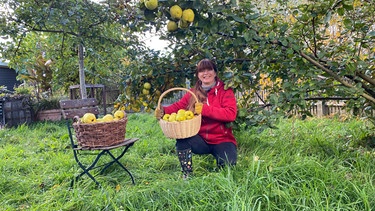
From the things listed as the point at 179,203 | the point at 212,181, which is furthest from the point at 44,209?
the point at 212,181

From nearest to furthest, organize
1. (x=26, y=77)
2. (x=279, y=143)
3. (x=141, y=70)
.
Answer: (x=141, y=70), (x=279, y=143), (x=26, y=77)

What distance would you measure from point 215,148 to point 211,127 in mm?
174

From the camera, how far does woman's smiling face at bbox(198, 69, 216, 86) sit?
243cm

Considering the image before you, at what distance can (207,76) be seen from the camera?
2.45 m

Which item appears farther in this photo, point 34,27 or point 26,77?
point 26,77

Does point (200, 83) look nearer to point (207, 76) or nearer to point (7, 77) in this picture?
point (207, 76)

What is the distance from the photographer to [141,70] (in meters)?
2.76

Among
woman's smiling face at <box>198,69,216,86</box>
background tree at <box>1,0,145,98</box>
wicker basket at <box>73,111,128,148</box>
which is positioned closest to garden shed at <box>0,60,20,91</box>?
background tree at <box>1,0,145,98</box>

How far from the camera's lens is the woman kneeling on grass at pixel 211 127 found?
93.2 inches

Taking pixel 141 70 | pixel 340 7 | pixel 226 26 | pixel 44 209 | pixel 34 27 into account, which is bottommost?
pixel 44 209

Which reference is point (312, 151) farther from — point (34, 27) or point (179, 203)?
point (34, 27)

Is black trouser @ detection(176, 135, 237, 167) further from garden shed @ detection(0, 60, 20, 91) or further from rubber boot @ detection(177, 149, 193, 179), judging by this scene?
garden shed @ detection(0, 60, 20, 91)

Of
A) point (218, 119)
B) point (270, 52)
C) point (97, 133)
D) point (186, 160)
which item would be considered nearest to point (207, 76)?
point (218, 119)

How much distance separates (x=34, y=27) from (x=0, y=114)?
3740 mm
